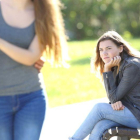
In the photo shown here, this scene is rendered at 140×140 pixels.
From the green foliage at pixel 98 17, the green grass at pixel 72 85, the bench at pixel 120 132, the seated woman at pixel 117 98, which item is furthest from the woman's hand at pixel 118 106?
the green foliage at pixel 98 17

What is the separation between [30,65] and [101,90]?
5.30m

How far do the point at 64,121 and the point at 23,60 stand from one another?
2798 mm

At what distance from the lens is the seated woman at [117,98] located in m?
3.27

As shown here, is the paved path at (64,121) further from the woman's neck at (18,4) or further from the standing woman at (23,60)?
the woman's neck at (18,4)

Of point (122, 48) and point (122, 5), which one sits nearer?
point (122, 48)

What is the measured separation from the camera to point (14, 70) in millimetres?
2396

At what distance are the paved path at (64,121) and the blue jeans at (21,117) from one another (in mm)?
1917

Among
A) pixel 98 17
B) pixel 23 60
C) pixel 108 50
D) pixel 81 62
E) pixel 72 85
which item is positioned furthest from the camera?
pixel 98 17

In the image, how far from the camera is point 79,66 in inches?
416

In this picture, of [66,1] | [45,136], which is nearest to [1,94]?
[45,136]

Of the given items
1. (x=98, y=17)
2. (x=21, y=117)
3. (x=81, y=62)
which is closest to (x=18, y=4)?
(x=21, y=117)

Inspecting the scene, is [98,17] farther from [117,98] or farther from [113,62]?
[117,98]

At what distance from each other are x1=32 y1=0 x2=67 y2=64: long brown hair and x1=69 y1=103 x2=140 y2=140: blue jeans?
0.96m

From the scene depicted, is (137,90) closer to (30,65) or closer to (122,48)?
(122,48)
